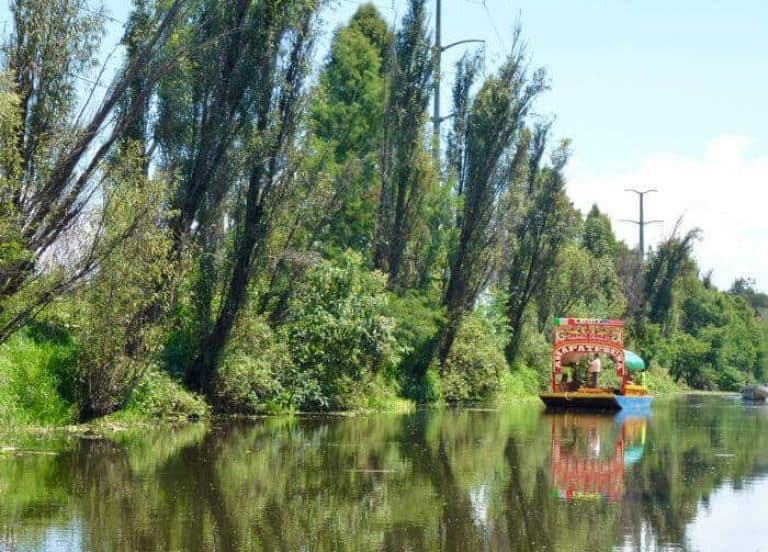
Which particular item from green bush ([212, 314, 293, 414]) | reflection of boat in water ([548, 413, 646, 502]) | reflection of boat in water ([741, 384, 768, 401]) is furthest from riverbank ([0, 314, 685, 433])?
reflection of boat in water ([741, 384, 768, 401])

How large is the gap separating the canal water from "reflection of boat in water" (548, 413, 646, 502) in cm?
8

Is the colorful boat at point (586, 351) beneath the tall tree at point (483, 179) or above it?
beneath

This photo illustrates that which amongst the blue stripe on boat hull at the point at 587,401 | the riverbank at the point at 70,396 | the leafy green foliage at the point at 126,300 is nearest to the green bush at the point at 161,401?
the riverbank at the point at 70,396

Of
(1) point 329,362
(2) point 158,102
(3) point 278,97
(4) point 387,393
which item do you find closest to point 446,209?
(4) point 387,393

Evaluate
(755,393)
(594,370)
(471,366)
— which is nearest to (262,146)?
(594,370)

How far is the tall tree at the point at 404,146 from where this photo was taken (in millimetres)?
40250

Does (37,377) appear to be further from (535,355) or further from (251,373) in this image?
(535,355)

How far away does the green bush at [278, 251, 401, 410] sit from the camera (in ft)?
110

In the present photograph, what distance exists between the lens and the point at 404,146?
133 ft

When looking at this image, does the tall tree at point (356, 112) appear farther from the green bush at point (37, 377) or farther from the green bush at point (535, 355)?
the green bush at point (37, 377)

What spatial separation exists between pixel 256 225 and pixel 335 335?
16.8 feet

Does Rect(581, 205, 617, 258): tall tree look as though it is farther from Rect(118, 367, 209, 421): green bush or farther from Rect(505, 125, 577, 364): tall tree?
Rect(118, 367, 209, 421): green bush

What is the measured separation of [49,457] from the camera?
18156 mm

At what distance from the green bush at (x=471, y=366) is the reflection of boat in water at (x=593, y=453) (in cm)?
836
